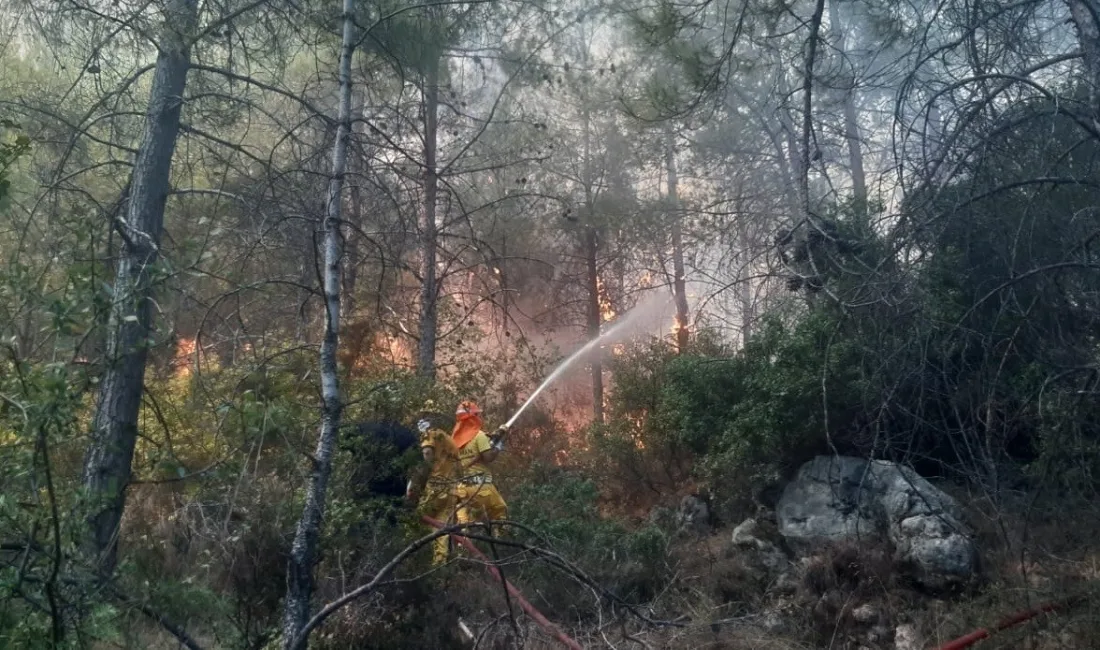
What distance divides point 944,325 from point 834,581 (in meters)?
2.99

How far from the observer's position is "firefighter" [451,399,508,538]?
8.27m

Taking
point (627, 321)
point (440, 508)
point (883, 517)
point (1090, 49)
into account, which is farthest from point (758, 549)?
point (627, 321)

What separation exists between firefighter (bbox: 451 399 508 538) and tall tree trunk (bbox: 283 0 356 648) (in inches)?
140

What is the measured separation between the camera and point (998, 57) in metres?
6.17

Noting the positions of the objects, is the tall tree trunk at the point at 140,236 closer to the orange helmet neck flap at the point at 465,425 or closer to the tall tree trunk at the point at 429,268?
the tall tree trunk at the point at 429,268

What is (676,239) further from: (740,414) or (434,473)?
(434,473)

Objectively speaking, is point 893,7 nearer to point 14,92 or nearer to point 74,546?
point 74,546

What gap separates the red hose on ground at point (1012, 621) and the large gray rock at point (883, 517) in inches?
25.1

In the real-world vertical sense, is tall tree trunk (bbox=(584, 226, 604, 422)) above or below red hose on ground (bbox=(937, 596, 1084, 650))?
above

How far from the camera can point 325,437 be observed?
438 centimetres

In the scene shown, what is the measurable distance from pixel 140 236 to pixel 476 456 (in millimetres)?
3791

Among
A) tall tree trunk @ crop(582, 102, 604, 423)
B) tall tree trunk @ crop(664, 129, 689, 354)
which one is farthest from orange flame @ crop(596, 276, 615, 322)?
tall tree trunk @ crop(664, 129, 689, 354)

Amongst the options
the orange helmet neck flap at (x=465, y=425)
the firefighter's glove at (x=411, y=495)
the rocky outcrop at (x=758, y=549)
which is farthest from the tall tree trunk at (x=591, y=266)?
the firefighter's glove at (x=411, y=495)

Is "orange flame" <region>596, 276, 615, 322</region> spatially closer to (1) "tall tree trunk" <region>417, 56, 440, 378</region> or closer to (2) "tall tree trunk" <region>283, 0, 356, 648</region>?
(1) "tall tree trunk" <region>417, 56, 440, 378</region>
